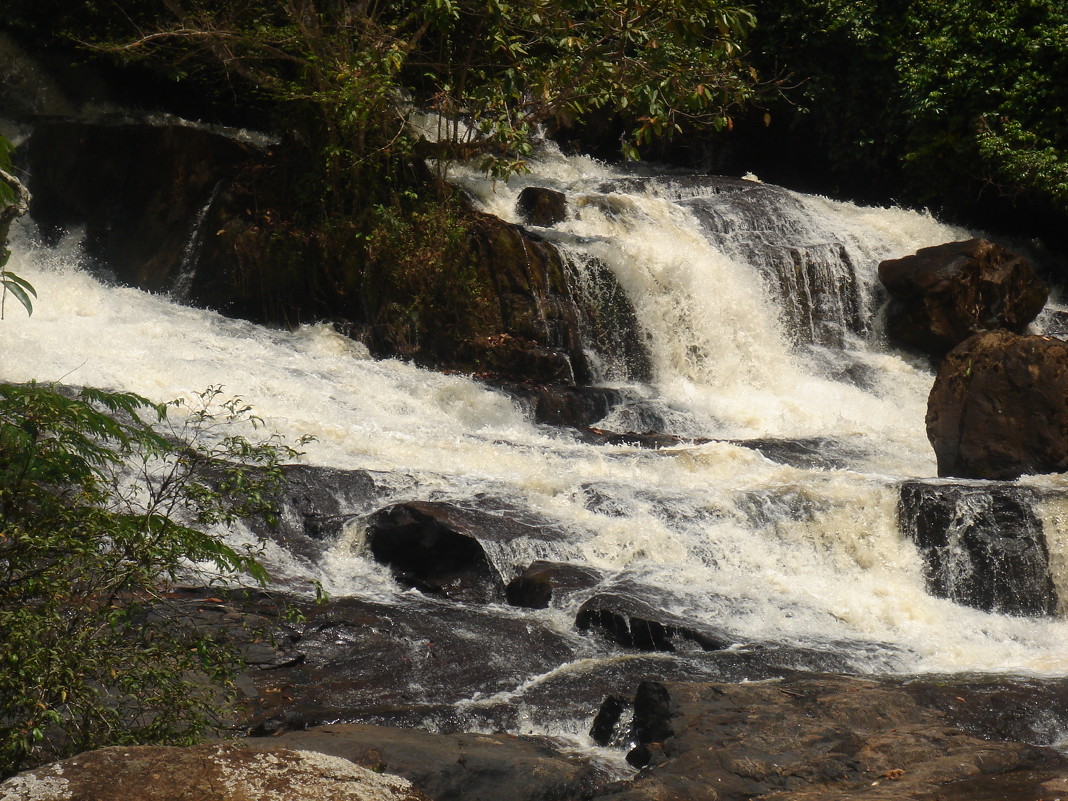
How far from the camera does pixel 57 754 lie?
153 inches

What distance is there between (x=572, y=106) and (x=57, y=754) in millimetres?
10684

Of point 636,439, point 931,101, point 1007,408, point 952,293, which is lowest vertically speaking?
point 636,439

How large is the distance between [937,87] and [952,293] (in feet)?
14.6

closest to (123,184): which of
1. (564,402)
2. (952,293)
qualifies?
(564,402)

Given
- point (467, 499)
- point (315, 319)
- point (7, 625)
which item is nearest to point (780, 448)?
→ point (467, 499)

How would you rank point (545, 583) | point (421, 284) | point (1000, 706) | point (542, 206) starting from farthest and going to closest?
point (542, 206) → point (421, 284) → point (545, 583) → point (1000, 706)

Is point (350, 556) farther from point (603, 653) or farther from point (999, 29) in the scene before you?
point (999, 29)

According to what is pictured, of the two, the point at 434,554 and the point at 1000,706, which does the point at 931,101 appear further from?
the point at 1000,706

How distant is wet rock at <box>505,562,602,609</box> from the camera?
7479 millimetres

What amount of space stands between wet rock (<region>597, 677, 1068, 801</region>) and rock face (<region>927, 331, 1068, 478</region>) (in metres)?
5.08

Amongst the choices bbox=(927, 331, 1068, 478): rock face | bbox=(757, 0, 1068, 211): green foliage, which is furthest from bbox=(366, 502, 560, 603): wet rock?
bbox=(757, 0, 1068, 211): green foliage

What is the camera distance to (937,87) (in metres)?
17.5

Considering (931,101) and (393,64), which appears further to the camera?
(931,101)

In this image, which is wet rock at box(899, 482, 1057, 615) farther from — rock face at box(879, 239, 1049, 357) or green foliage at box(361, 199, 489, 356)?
rock face at box(879, 239, 1049, 357)
